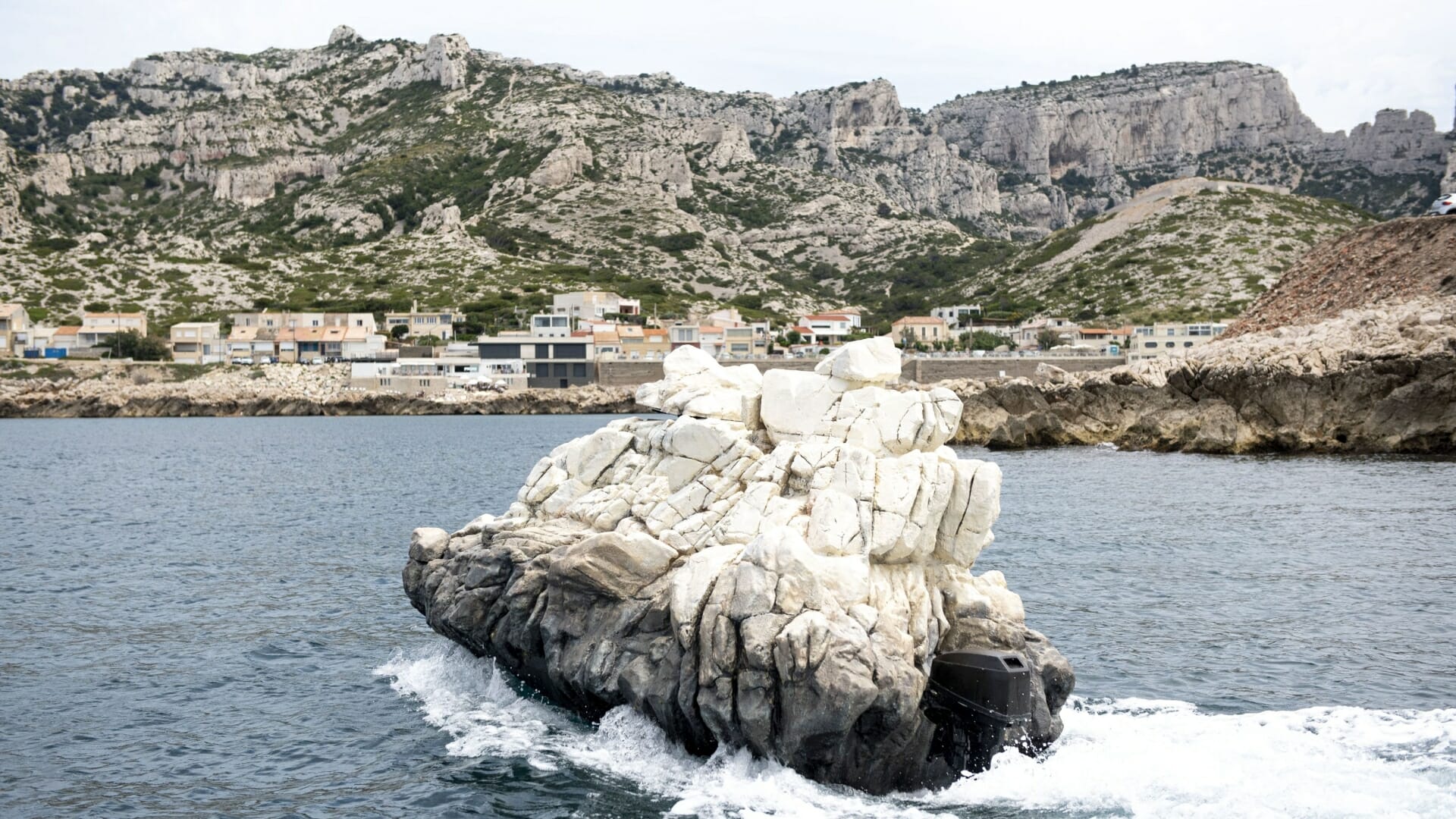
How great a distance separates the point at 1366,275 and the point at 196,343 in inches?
4623

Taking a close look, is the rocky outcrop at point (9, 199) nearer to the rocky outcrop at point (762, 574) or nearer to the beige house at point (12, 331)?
the beige house at point (12, 331)

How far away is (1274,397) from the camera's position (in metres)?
57.2

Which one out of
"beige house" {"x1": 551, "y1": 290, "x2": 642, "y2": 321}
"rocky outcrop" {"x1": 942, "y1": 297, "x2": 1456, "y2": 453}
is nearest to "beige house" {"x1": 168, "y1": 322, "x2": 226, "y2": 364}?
"beige house" {"x1": 551, "y1": 290, "x2": 642, "y2": 321}

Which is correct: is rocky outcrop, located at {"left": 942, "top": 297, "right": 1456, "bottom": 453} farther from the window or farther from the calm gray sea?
the window

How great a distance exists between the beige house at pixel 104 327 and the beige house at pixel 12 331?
585cm

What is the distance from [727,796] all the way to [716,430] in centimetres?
593

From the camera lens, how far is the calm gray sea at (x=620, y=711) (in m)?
13.7

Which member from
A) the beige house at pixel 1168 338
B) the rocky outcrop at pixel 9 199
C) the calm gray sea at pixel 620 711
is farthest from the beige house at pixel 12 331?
the beige house at pixel 1168 338

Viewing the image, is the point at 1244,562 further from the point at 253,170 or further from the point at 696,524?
the point at 253,170

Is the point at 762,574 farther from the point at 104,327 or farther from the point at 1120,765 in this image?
the point at 104,327

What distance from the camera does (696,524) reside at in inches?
639

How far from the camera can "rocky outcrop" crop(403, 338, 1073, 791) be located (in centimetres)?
1321

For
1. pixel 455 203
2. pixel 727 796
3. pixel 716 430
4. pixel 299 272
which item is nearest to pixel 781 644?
pixel 727 796

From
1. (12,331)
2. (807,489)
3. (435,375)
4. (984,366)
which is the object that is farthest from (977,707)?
(12,331)
